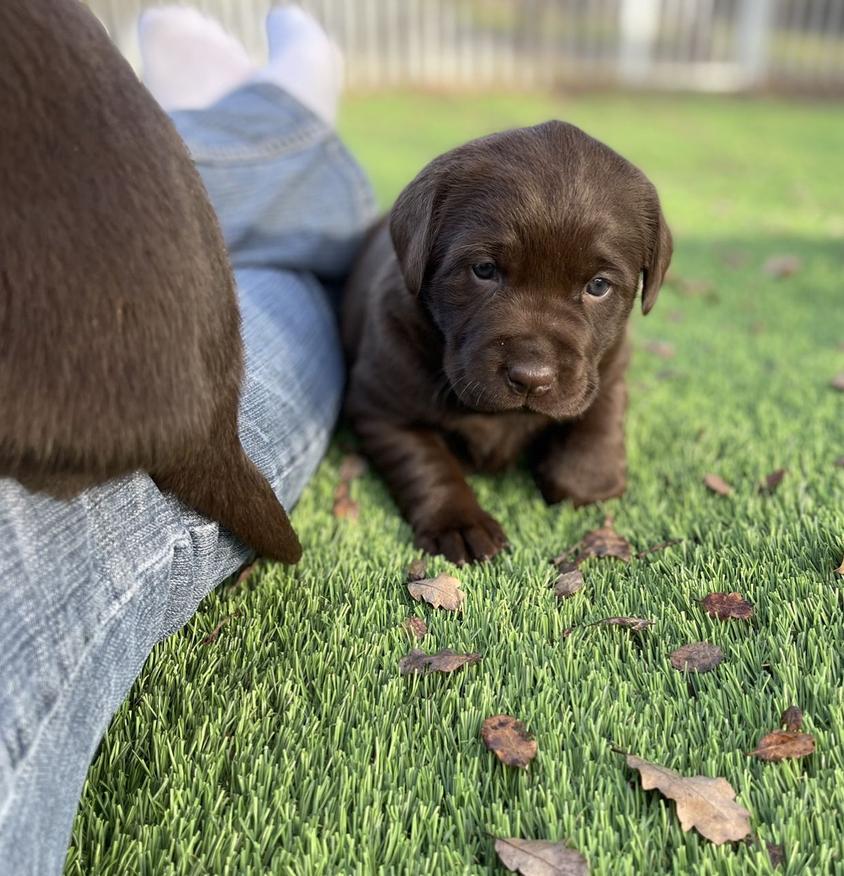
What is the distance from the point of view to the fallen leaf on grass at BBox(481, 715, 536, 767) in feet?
5.08

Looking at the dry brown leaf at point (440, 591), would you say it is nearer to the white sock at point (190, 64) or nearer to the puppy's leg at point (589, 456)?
the puppy's leg at point (589, 456)

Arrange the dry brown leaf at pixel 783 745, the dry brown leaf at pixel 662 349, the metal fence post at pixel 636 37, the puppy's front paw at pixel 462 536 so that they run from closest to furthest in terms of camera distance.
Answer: the dry brown leaf at pixel 783 745 → the puppy's front paw at pixel 462 536 → the dry brown leaf at pixel 662 349 → the metal fence post at pixel 636 37

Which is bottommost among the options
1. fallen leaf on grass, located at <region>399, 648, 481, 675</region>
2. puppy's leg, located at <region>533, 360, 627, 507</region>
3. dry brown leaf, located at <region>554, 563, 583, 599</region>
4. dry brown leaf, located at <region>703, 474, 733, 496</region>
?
dry brown leaf, located at <region>703, 474, 733, 496</region>

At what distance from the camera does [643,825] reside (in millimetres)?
1411

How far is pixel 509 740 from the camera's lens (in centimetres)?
159

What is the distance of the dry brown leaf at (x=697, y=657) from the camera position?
5.77 ft

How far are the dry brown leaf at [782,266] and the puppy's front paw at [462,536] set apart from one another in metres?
3.24

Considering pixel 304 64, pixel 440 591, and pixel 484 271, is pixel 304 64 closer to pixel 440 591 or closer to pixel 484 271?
pixel 484 271

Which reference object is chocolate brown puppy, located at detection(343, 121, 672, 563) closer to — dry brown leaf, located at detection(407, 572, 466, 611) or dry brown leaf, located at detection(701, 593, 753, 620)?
dry brown leaf, located at detection(407, 572, 466, 611)

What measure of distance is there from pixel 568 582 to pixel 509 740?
0.57 metres

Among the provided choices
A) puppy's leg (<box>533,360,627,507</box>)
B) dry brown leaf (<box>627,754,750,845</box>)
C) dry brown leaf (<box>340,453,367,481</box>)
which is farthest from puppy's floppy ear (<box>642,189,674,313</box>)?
dry brown leaf (<box>627,754,750,845</box>)

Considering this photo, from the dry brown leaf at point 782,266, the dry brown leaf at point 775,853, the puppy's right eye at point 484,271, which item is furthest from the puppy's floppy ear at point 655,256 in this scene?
the dry brown leaf at point 782,266

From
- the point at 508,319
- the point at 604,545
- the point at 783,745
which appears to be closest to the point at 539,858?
the point at 783,745

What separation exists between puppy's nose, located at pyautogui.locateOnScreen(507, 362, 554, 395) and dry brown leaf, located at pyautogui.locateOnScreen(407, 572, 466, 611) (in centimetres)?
49
